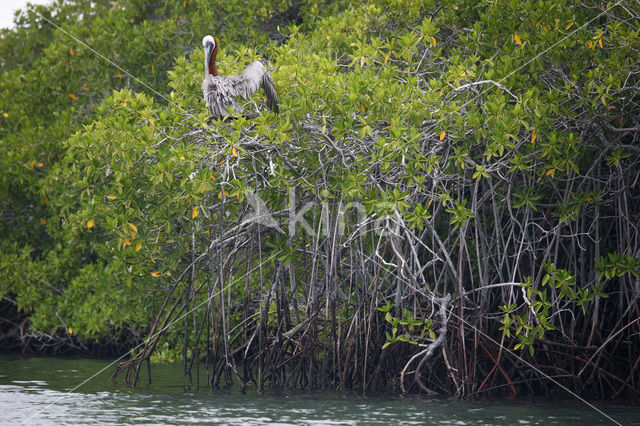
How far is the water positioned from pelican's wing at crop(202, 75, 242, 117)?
2.39 metres

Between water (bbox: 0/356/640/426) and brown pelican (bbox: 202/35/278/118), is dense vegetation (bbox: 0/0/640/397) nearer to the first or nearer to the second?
brown pelican (bbox: 202/35/278/118)

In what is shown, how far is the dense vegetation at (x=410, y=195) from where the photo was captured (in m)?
6.94

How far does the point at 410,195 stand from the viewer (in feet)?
22.9

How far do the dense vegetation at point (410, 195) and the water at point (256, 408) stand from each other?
28cm

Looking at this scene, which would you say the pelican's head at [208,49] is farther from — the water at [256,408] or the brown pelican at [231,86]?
the water at [256,408]

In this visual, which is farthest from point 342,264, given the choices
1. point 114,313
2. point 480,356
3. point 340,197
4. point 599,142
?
point 114,313

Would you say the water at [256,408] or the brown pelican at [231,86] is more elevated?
the brown pelican at [231,86]

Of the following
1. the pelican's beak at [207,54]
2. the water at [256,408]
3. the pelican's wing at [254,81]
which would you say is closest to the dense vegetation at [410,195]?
the pelican's wing at [254,81]

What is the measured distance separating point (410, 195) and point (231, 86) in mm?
1692

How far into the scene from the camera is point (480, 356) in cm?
771

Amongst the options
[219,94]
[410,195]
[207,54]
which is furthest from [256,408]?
[207,54]

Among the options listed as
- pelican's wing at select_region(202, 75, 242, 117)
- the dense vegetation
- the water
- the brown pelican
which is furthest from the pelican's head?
the water

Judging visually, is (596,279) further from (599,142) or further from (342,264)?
(342,264)

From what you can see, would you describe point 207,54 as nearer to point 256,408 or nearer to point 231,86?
point 231,86
